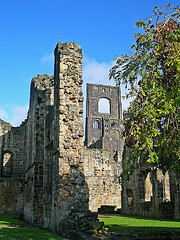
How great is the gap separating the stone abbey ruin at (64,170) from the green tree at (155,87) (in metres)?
0.59

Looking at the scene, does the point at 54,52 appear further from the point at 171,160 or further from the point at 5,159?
the point at 5,159

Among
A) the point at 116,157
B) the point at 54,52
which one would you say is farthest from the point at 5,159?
the point at 54,52

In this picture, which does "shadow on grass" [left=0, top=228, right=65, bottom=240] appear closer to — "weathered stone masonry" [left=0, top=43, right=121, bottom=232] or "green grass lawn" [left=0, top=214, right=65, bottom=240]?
"green grass lawn" [left=0, top=214, right=65, bottom=240]

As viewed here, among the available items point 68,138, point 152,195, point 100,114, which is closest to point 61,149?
point 68,138

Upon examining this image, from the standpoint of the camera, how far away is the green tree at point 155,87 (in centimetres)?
575

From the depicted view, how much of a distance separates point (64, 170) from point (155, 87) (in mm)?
4291

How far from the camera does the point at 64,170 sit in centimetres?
908

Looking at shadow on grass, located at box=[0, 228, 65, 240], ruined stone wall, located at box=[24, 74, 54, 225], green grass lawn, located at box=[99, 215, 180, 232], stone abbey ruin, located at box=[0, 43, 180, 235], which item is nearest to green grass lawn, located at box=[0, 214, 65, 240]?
shadow on grass, located at box=[0, 228, 65, 240]

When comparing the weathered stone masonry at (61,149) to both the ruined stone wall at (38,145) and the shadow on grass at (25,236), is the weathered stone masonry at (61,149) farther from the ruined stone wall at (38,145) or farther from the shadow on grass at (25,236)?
the shadow on grass at (25,236)

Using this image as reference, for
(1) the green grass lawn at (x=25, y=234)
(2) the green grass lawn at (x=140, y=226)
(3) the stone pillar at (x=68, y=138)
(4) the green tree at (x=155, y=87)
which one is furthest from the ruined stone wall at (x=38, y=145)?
(4) the green tree at (x=155, y=87)

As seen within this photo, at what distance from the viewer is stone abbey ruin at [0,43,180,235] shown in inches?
355

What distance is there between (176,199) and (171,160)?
798 centimetres

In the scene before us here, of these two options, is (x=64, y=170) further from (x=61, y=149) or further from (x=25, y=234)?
(x=25, y=234)

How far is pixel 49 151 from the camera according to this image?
11836mm
